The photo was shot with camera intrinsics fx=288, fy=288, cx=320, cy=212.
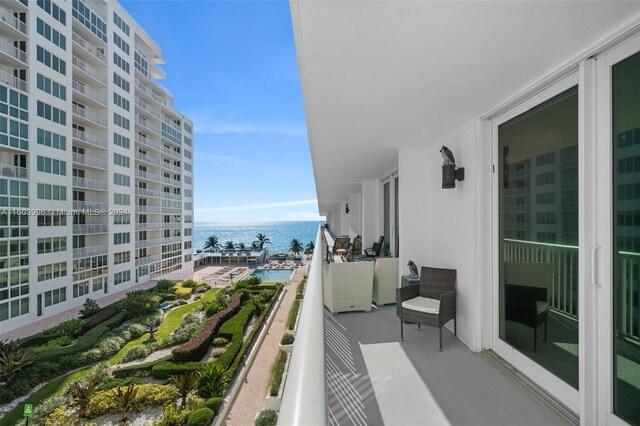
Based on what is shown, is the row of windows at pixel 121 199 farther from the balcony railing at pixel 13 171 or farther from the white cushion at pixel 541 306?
the white cushion at pixel 541 306

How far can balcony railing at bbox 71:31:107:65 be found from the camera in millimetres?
18472

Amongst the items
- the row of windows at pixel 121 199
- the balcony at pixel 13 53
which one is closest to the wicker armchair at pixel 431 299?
the balcony at pixel 13 53

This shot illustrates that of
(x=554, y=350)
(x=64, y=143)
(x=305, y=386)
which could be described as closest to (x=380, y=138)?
(x=554, y=350)

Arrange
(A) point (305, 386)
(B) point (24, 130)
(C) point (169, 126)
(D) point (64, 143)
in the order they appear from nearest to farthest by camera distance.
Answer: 1. (A) point (305, 386)
2. (B) point (24, 130)
3. (D) point (64, 143)
4. (C) point (169, 126)

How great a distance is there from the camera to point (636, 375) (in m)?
1.72

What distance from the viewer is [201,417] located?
23.6 ft

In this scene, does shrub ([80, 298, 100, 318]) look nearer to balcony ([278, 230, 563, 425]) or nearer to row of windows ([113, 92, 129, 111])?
row of windows ([113, 92, 129, 111])

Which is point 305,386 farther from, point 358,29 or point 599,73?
point 599,73

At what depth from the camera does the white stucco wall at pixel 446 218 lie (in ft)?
10.5

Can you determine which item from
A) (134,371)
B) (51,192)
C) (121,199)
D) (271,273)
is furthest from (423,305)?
(271,273)

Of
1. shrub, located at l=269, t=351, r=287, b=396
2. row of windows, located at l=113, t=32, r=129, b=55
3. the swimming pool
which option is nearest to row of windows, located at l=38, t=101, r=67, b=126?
row of windows, located at l=113, t=32, r=129, b=55

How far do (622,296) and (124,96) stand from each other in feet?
93.2

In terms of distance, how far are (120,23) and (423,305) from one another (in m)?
29.5

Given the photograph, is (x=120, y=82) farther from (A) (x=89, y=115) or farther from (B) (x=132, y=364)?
(B) (x=132, y=364)
